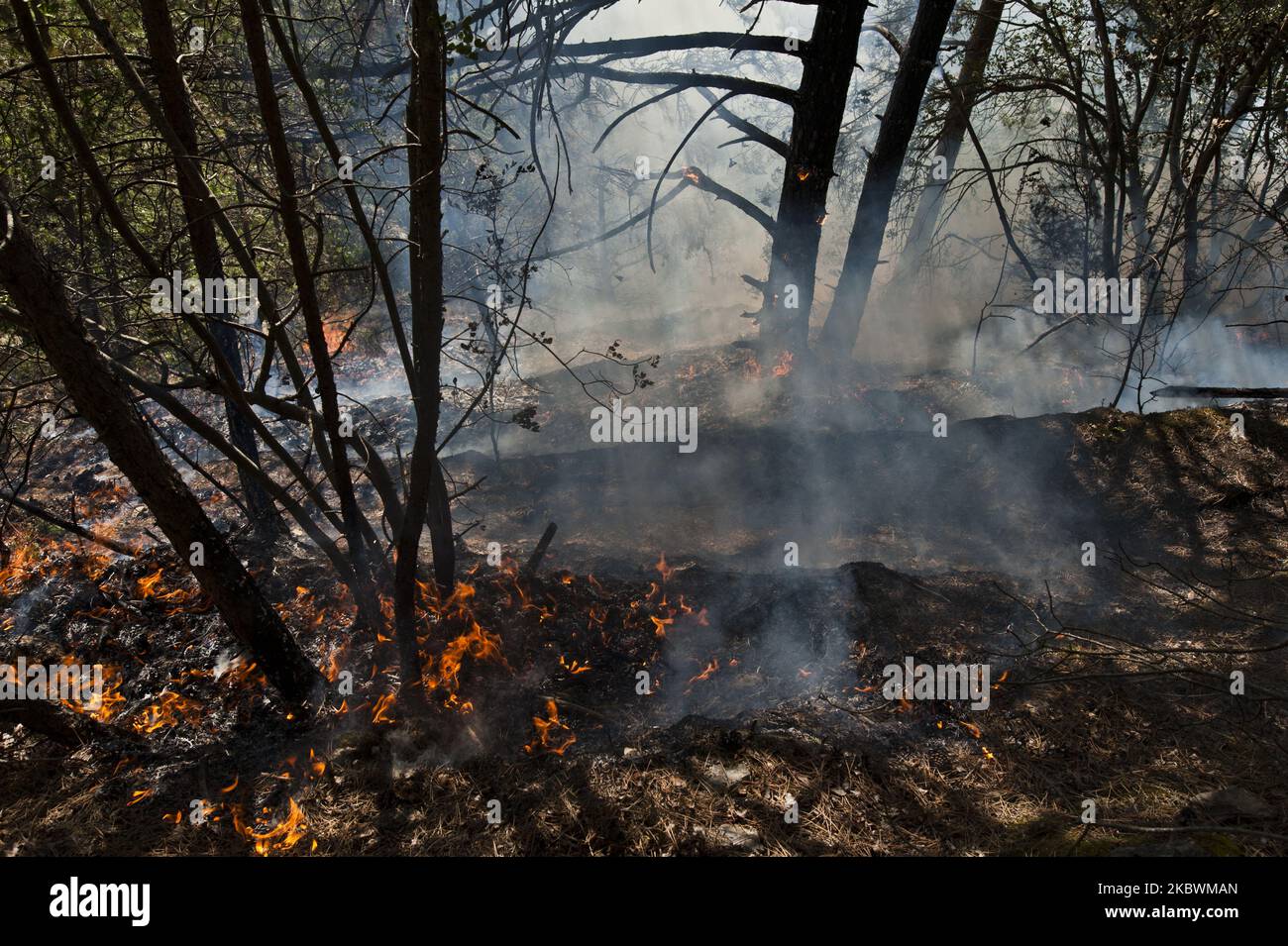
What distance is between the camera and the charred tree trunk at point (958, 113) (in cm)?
949

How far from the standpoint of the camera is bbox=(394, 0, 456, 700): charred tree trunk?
3068 mm

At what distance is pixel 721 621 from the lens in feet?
17.6

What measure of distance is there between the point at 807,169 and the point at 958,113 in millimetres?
2261

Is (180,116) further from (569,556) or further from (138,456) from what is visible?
(569,556)

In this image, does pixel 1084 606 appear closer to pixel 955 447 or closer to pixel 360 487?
pixel 955 447

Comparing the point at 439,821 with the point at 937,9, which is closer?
the point at 439,821

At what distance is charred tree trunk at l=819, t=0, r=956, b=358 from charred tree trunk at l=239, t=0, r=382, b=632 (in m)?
7.96

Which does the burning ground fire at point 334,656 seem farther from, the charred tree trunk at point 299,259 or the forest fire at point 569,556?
the charred tree trunk at point 299,259

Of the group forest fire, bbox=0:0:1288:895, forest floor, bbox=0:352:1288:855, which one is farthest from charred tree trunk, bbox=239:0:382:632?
forest floor, bbox=0:352:1288:855

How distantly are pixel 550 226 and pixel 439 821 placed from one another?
21198 millimetres

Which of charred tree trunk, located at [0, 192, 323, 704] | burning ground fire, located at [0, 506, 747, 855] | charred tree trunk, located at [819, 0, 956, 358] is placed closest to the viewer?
charred tree trunk, located at [0, 192, 323, 704]

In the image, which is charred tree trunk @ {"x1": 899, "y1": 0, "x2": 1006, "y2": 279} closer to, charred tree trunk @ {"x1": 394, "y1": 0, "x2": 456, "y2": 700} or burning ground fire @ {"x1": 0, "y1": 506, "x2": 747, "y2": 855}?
burning ground fire @ {"x1": 0, "y1": 506, "x2": 747, "y2": 855}
